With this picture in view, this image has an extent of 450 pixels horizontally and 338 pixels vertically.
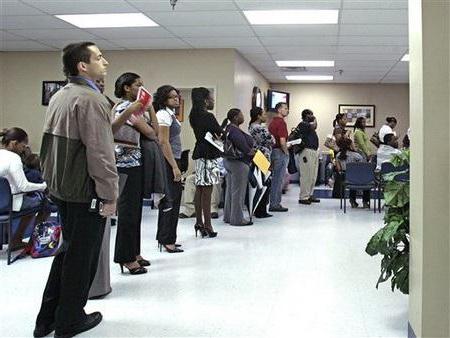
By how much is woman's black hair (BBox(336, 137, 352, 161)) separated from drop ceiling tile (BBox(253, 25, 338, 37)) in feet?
5.66

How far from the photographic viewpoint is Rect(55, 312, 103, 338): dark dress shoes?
2504mm

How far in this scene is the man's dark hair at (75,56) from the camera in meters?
2.58

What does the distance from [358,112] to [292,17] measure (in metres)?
7.69

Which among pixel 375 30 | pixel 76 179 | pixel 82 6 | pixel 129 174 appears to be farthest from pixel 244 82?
pixel 76 179

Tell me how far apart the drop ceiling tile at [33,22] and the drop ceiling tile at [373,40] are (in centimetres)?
407

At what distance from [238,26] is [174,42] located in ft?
5.15

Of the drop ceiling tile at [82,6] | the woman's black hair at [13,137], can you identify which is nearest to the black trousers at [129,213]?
the woman's black hair at [13,137]

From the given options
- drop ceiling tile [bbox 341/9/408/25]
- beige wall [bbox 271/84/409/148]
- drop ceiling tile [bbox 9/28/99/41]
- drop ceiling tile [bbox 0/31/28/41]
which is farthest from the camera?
beige wall [bbox 271/84/409/148]

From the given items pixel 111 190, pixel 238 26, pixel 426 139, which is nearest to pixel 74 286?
pixel 111 190

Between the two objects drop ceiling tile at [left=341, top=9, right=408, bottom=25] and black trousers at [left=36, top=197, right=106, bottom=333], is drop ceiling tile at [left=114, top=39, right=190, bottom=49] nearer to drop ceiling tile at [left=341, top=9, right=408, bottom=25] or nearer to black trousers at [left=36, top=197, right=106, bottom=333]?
drop ceiling tile at [left=341, top=9, right=408, bottom=25]

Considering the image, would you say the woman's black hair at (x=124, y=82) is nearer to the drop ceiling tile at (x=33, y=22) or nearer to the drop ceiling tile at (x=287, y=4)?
the drop ceiling tile at (x=287, y=4)

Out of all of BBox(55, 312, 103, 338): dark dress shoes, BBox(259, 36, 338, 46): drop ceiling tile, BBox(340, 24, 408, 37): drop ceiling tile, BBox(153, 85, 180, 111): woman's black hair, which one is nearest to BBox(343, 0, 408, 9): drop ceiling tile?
BBox(340, 24, 408, 37): drop ceiling tile

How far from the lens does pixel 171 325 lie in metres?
2.73

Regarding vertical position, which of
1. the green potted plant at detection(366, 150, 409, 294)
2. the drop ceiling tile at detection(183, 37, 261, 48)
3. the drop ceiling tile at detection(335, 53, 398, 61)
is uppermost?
the drop ceiling tile at detection(183, 37, 261, 48)
